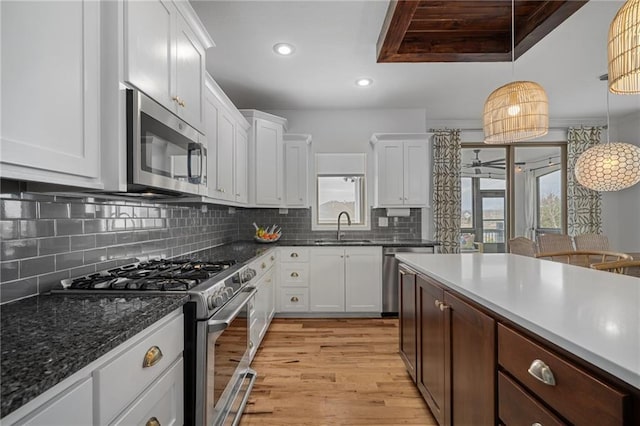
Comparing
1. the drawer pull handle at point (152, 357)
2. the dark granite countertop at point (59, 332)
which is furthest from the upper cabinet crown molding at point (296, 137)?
the drawer pull handle at point (152, 357)

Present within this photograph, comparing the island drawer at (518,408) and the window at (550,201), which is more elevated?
the window at (550,201)

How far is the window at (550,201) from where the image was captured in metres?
5.06

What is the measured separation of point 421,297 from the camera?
6.68ft

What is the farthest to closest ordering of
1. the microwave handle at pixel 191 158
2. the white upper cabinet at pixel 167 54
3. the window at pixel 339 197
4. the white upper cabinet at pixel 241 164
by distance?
1. the window at pixel 339 197
2. the white upper cabinet at pixel 241 164
3. the microwave handle at pixel 191 158
4. the white upper cabinet at pixel 167 54

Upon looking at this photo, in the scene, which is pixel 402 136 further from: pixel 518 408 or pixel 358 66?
pixel 518 408

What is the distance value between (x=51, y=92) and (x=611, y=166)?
164 inches

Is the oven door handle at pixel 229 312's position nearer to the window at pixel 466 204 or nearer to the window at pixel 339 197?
the window at pixel 339 197

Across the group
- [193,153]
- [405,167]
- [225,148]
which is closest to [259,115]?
[225,148]

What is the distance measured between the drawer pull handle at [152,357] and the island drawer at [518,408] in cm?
119

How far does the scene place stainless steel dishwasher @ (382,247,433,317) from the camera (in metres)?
3.90

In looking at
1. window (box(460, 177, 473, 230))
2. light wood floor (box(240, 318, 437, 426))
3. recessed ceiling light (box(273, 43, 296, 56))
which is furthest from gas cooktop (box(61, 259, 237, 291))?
window (box(460, 177, 473, 230))

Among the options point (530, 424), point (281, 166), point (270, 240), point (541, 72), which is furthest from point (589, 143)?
point (530, 424)

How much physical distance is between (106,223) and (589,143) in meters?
6.09

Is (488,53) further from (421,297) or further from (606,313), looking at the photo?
(606,313)
